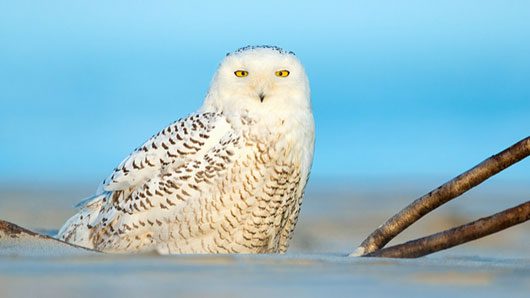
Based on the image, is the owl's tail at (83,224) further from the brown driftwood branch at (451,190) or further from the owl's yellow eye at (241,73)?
the brown driftwood branch at (451,190)

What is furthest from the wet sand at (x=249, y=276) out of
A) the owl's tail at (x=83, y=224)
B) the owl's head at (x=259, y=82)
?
the owl's tail at (x=83, y=224)

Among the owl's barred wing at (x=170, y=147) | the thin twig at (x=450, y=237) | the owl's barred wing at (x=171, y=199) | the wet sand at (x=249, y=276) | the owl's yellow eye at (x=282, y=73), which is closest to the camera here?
the wet sand at (x=249, y=276)

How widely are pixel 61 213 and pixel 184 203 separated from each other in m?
6.88

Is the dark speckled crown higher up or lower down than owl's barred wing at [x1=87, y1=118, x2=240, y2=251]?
higher up

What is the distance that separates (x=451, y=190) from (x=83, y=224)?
308 cm

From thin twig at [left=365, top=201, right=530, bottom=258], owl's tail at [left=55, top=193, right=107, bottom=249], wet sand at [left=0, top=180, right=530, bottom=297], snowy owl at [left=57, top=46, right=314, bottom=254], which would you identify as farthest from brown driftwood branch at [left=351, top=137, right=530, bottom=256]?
owl's tail at [left=55, top=193, right=107, bottom=249]

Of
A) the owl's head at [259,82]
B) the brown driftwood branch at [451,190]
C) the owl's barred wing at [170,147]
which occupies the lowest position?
the brown driftwood branch at [451,190]

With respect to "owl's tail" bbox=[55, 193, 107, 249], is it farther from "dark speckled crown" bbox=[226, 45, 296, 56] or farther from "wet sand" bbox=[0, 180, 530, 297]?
"wet sand" bbox=[0, 180, 530, 297]

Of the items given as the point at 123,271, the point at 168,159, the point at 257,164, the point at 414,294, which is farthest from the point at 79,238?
the point at 414,294

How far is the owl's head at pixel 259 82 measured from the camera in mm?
7824

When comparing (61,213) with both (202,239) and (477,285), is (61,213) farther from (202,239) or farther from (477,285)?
(477,285)

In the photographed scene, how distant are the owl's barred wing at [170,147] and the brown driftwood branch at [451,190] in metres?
1.74

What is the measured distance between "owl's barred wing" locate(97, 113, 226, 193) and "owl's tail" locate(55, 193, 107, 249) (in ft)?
0.96

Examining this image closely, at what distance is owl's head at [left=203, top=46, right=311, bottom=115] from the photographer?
782 centimetres
